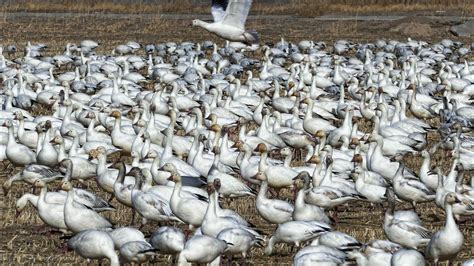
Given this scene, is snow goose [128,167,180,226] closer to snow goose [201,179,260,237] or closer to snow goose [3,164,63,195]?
snow goose [201,179,260,237]

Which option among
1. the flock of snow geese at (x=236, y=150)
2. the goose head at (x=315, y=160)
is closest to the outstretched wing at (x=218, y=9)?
the flock of snow geese at (x=236, y=150)

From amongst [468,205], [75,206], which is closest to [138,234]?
[75,206]

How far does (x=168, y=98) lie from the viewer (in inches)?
587

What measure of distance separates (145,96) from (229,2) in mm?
2106

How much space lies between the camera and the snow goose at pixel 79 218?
316 inches

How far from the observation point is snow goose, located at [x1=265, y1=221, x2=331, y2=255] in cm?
758

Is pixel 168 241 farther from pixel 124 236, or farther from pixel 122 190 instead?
pixel 122 190

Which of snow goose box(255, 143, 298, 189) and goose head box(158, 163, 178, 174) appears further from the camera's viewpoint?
snow goose box(255, 143, 298, 189)

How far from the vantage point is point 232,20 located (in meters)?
13.7

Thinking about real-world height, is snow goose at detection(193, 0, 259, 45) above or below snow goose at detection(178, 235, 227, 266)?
below

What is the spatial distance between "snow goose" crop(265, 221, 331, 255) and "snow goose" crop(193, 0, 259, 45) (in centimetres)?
583

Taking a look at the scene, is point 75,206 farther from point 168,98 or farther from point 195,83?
point 195,83

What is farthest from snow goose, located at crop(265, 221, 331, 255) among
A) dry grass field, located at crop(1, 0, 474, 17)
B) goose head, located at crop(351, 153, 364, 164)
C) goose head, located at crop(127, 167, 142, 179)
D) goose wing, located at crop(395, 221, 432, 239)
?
dry grass field, located at crop(1, 0, 474, 17)

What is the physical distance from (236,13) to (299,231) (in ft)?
20.5
